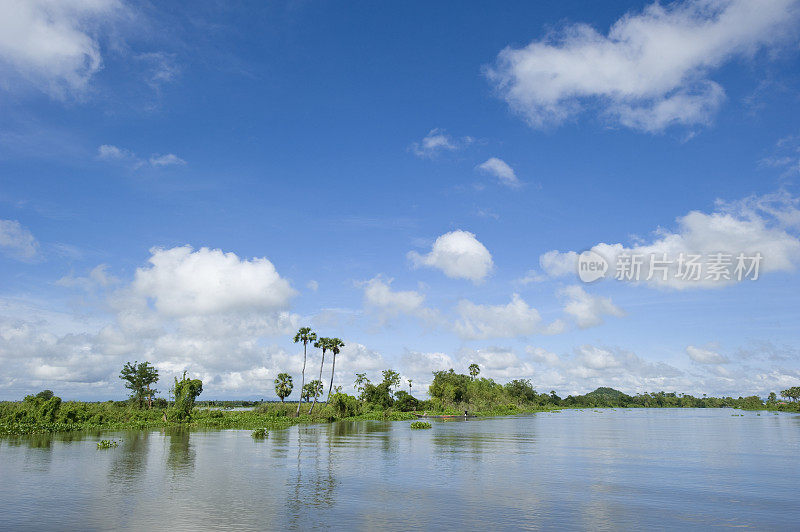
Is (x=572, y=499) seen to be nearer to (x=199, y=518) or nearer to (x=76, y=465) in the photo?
(x=199, y=518)

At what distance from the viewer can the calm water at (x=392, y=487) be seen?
76.1 ft

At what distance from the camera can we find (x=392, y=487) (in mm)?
30875

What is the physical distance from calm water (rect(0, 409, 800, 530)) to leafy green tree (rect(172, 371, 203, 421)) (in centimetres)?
3048

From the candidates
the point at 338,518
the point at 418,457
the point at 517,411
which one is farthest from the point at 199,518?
the point at 517,411

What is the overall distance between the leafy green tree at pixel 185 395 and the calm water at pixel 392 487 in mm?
30483

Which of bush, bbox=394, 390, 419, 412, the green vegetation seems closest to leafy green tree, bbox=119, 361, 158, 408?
the green vegetation

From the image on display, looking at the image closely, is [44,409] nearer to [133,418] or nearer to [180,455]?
[133,418]

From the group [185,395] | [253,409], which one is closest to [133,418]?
[185,395]

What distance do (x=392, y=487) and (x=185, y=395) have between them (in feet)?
218

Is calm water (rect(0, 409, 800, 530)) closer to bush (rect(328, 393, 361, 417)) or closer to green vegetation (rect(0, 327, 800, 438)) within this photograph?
green vegetation (rect(0, 327, 800, 438))

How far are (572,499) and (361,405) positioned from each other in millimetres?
100443

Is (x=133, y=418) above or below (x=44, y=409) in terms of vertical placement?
below

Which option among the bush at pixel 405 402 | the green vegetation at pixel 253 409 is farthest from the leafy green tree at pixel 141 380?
the bush at pixel 405 402

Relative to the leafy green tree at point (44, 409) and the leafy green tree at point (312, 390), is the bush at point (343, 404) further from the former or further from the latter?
the leafy green tree at point (44, 409)
